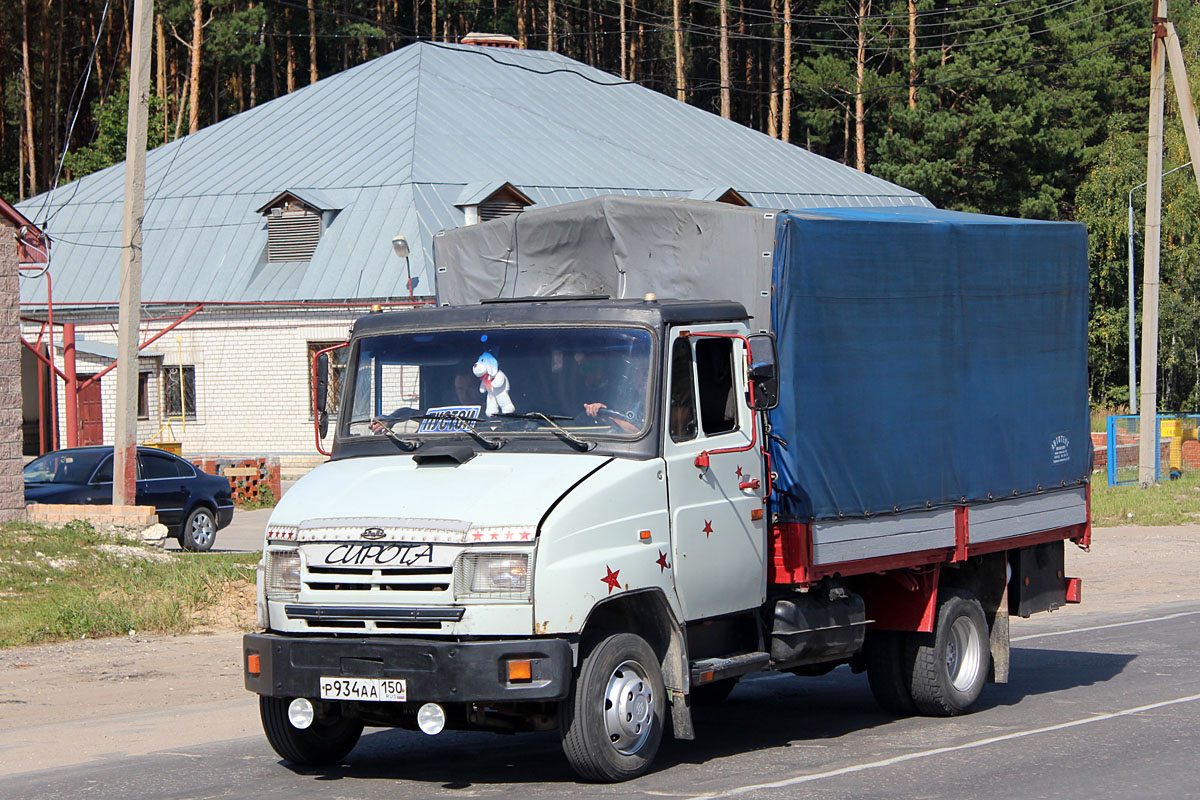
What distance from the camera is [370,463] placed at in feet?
27.5

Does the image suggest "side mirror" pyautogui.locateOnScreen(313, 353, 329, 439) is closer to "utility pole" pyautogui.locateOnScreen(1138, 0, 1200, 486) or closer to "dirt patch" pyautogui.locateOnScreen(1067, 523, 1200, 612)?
"dirt patch" pyautogui.locateOnScreen(1067, 523, 1200, 612)

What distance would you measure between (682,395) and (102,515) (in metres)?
11.7

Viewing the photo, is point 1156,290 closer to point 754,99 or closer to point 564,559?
point 564,559

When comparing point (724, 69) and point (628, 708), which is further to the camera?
point (724, 69)

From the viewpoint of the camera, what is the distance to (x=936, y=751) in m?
8.99

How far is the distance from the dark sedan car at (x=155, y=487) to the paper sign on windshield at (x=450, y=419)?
44.7 feet

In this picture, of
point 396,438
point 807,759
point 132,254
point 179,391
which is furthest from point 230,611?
point 179,391

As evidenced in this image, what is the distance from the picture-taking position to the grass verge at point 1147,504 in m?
26.3

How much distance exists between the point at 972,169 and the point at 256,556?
46.4 m

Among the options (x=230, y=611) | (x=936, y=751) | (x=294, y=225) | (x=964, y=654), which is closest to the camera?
(x=936, y=751)

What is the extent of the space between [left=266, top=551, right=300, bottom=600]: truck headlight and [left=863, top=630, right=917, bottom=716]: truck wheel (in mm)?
4327

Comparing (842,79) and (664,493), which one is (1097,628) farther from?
(842,79)

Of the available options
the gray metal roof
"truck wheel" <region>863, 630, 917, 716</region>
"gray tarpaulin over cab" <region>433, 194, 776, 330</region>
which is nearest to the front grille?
"gray tarpaulin over cab" <region>433, 194, 776, 330</region>

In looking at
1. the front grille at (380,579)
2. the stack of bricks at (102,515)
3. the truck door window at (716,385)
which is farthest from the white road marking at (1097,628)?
the stack of bricks at (102,515)
